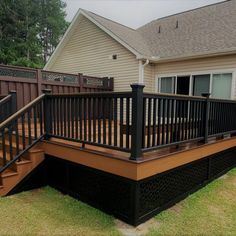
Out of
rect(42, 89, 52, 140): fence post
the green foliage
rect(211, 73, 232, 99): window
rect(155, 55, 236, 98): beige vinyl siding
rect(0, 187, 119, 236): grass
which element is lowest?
rect(0, 187, 119, 236): grass

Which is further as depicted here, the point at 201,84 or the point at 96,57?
the point at 96,57

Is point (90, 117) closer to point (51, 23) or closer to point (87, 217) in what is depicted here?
point (87, 217)

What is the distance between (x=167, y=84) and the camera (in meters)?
8.57

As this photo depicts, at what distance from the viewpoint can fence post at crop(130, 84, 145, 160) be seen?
2.85 m

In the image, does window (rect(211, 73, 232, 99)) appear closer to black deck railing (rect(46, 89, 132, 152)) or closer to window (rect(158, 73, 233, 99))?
window (rect(158, 73, 233, 99))

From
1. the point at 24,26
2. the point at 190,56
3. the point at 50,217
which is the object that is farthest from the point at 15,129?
the point at 24,26

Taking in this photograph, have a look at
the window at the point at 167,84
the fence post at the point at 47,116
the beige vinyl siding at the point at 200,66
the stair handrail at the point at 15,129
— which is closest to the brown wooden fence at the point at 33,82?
the fence post at the point at 47,116

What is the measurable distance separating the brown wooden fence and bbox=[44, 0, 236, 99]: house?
1798 millimetres

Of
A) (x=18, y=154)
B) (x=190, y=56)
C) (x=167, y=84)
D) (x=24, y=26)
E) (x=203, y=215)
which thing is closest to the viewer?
(x=203, y=215)

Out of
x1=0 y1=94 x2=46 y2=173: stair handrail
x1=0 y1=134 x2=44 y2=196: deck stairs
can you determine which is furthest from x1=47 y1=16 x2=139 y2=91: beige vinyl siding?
x1=0 y1=134 x2=44 y2=196: deck stairs

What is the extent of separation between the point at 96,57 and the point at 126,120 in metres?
7.33

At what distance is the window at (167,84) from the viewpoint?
841 centimetres

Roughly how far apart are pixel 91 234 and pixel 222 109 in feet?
13.0

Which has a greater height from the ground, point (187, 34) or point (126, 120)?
point (187, 34)
